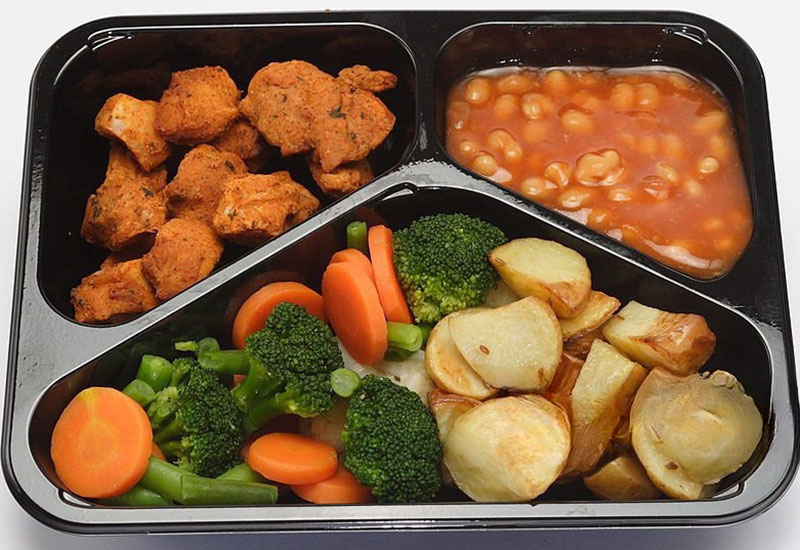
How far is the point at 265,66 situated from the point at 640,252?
1.36m

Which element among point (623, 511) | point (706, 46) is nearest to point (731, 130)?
point (706, 46)

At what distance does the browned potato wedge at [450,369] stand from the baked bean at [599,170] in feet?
2.13

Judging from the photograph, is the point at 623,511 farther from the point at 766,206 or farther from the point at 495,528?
the point at 766,206

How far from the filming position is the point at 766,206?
131 inches

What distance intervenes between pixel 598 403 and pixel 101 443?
1.33m

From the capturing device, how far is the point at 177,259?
323 cm

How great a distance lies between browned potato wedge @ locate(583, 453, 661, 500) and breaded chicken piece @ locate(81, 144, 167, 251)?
1.47 metres

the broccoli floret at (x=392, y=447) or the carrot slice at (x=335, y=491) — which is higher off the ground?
the broccoli floret at (x=392, y=447)

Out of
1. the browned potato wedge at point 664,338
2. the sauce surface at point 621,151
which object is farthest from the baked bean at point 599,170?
the browned potato wedge at point 664,338

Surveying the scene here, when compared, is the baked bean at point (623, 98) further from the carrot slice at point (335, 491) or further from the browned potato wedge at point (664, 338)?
the carrot slice at point (335, 491)

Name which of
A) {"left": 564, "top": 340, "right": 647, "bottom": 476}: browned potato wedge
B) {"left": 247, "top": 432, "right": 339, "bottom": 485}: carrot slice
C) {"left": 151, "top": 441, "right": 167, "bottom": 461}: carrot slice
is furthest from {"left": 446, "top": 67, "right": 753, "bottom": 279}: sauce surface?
{"left": 151, "top": 441, "right": 167, "bottom": 461}: carrot slice

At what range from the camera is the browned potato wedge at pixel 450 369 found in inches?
121

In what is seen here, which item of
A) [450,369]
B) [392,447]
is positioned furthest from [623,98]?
[392,447]

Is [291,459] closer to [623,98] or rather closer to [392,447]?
[392,447]
